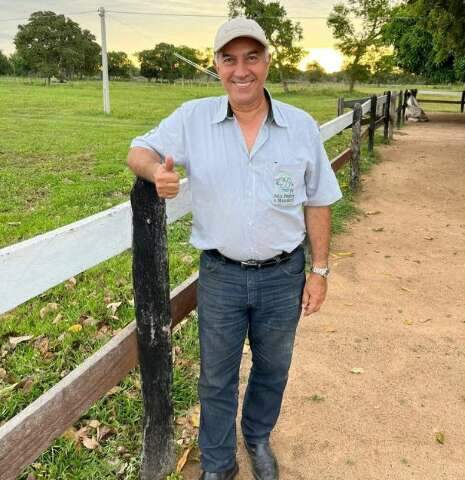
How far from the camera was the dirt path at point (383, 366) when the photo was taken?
9.02 ft

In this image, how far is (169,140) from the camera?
2.08 metres

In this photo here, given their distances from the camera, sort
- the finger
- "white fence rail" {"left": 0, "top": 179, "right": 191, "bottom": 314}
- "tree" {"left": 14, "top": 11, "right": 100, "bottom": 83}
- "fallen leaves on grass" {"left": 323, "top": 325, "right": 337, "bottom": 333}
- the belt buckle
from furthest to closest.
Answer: "tree" {"left": 14, "top": 11, "right": 100, "bottom": 83}, "fallen leaves on grass" {"left": 323, "top": 325, "right": 337, "bottom": 333}, the finger, the belt buckle, "white fence rail" {"left": 0, "top": 179, "right": 191, "bottom": 314}

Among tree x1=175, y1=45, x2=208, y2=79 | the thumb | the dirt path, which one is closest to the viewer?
the thumb

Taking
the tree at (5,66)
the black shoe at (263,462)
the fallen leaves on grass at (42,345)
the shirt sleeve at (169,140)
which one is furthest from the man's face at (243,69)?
the tree at (5,66)

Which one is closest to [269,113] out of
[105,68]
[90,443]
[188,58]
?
[90,443]

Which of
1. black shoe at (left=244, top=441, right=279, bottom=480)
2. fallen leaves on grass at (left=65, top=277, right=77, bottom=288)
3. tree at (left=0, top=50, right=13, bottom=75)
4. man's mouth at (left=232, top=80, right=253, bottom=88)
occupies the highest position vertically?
tree at (left=0, top=50, right=13, bottom=75)

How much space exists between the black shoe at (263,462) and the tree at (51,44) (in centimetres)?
7990

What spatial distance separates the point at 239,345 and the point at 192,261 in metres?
2.49

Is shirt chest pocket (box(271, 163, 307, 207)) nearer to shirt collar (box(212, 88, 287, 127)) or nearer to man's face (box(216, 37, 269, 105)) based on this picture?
shirt collar (box(212, 88, 287, 127))

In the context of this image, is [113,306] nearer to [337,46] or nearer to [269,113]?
[269,113]

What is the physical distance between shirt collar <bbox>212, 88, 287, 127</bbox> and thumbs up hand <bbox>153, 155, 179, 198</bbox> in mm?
369

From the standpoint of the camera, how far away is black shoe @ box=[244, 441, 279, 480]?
2590 mm

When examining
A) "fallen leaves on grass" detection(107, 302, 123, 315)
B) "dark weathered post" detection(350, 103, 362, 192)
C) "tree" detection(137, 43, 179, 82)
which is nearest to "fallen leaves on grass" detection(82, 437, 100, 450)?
"fallen leaves on grass" detection(107, 302, 123, 315)

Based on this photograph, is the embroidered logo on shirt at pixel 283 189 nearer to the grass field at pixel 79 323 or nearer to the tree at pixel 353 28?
the grass field at pixel 79 323
